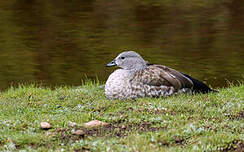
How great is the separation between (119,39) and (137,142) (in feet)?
75.5

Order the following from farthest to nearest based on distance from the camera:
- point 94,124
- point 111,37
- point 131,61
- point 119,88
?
point 111,37 < point 131,61 < point 119,88 < point 94,124

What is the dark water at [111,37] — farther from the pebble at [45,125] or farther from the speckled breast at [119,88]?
the pebble at [45,125]

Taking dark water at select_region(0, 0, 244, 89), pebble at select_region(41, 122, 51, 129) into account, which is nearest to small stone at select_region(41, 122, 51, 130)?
pebble at select_region(41, 122, 51, 129)

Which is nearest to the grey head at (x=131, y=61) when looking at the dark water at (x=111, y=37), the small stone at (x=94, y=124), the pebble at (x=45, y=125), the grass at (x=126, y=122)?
the grass at (x=126, y=122)

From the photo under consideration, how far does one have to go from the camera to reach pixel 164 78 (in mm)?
14750

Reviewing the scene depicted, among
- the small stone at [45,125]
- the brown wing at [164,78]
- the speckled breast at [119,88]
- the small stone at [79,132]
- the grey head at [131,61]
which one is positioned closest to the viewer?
the small stone at [79,132]

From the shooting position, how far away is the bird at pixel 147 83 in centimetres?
1454

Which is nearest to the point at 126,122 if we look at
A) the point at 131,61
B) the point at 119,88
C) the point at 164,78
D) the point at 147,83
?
the point at 119,88

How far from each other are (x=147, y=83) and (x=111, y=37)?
18.9 meters

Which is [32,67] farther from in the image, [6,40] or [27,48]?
[6,40]

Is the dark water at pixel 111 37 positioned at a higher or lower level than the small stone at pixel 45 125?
lower

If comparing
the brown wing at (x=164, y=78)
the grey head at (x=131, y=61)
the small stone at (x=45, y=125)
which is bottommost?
the small stone at (x=45, y=125)

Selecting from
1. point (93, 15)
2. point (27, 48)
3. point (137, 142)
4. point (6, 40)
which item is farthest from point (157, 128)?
point (93, 15)

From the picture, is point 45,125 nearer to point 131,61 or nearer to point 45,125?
point 45,125
